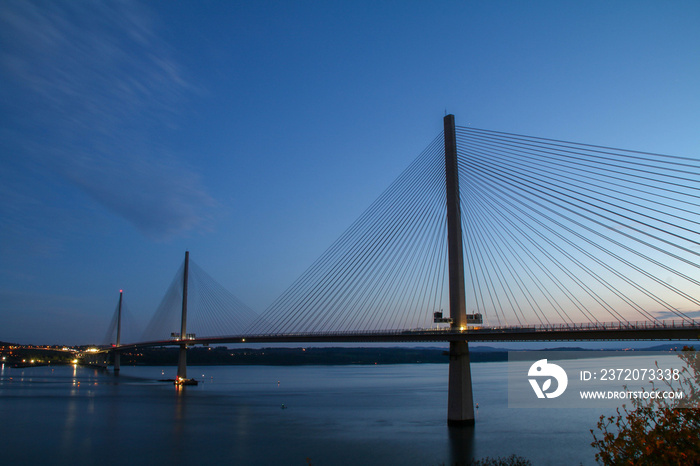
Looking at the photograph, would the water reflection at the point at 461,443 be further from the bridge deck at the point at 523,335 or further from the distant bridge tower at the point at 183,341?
the distant bridge tower at the point at 183,341

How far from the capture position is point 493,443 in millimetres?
31438

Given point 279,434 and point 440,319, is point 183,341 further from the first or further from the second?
point 440,319

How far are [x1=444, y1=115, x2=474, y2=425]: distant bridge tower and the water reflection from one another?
2.55 ft

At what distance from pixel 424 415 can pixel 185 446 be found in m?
21.5

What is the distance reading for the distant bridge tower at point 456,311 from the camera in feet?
114

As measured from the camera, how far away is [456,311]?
114 ft

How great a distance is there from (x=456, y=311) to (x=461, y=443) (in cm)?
829

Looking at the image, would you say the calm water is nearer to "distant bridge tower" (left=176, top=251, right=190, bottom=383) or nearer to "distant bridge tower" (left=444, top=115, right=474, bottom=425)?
"distant bridge tower" (left=444, top=115, right=474, bottom=425)

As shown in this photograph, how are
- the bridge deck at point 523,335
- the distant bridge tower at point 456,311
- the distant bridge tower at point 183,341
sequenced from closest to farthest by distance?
the bridge deck at point 523,335
the distant bridge tower at point 456,311
the distant bridge tower at point 183,341

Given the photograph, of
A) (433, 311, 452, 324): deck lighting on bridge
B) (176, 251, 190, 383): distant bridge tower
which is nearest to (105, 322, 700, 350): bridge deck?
(433, 311, 452, 324): deck lighting on bridge

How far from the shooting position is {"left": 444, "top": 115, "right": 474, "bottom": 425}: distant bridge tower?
34.7 m

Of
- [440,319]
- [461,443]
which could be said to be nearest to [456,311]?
[440,319]

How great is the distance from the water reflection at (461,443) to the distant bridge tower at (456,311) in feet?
2.55

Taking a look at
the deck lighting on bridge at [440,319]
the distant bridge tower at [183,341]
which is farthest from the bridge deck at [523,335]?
the distant bridge tower at [183,341]
